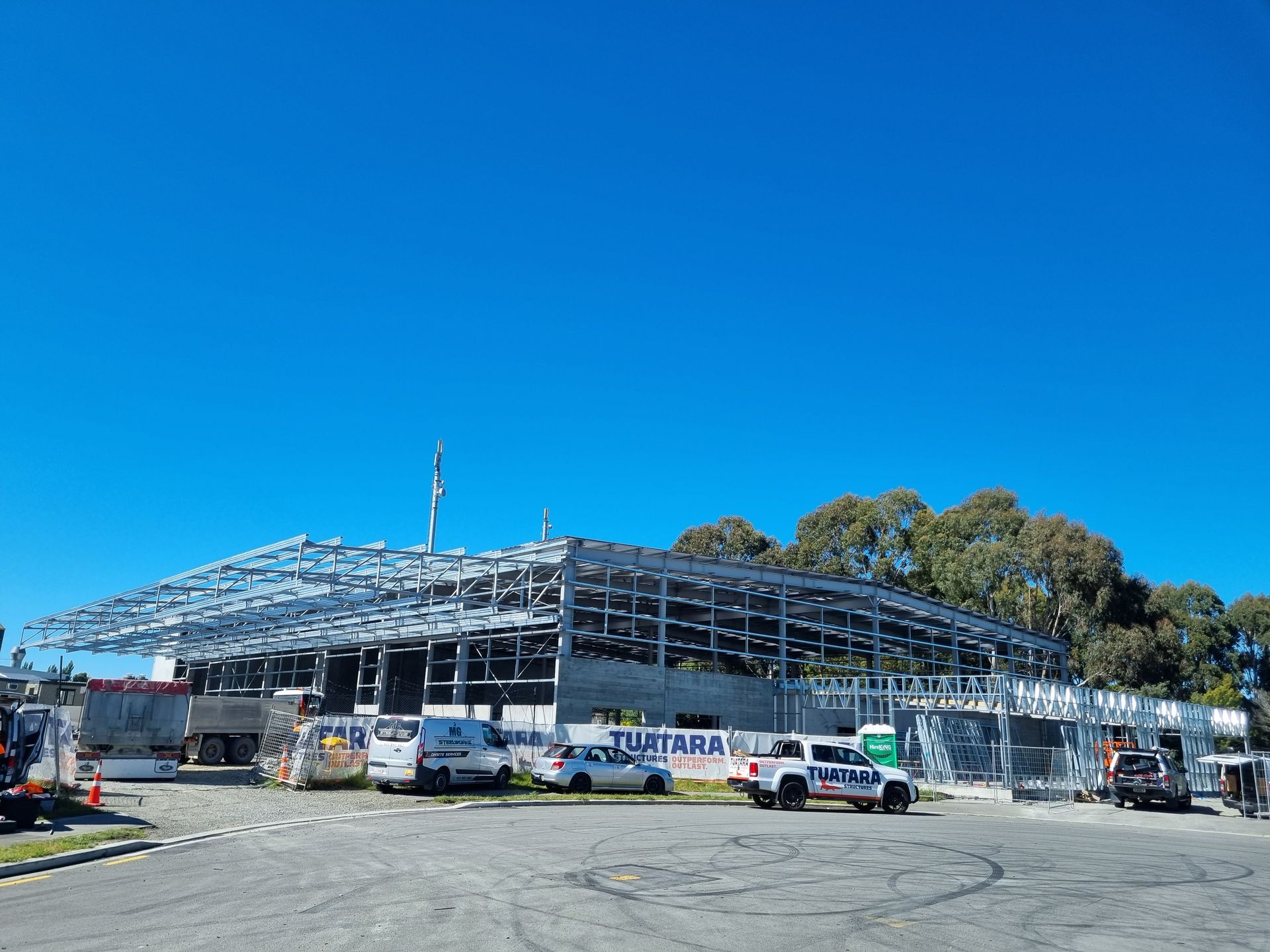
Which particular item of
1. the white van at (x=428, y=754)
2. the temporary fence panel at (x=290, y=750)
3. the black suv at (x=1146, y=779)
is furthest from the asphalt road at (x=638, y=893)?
the black suv at (x=1146, y=779)

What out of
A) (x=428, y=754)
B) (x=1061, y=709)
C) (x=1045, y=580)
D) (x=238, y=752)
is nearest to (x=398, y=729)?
(x=428, y=754)

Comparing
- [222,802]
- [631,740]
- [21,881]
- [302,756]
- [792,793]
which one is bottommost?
[21,881]

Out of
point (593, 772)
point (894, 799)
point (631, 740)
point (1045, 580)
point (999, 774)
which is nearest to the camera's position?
point (894, 799)

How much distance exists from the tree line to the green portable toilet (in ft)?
72.8

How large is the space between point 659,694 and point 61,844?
26168 millimetres

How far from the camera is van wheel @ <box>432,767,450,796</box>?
25.5 m

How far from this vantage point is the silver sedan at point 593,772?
27094 millimetres

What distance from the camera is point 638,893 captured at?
10.9m

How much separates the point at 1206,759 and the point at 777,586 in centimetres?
1825

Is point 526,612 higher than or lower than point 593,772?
higher

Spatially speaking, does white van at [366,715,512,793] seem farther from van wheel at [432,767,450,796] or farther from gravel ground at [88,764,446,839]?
gravel ground at [88,764,446,839]

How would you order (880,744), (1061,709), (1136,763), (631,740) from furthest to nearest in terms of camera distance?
(1061,709), (631,740), (880,744), (1136,763)

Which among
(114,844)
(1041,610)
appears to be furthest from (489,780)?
(1041,610)

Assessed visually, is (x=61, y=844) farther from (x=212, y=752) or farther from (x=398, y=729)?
(x=212, y=752)
